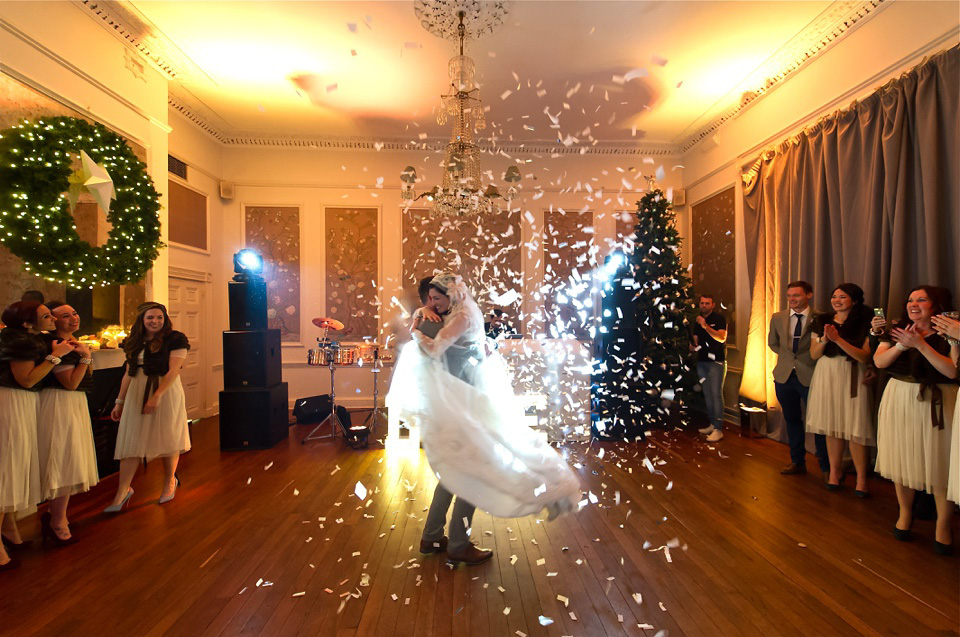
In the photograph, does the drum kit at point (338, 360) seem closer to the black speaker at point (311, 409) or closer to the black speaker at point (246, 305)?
the black speaker at point (311, 409)

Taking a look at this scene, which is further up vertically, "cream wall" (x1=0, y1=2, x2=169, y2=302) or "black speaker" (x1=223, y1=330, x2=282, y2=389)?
"cream wall" (x1=0, y1=2, x2=169, y2=302)

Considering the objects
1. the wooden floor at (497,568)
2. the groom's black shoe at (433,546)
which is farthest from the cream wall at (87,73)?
the groom's black shoe at (433,546)

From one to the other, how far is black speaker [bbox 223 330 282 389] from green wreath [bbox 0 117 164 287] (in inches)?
49.5

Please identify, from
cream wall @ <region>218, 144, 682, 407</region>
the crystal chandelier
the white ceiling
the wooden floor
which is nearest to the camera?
the wooden floor

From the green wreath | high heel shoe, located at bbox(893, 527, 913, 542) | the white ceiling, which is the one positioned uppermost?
the white ceiling

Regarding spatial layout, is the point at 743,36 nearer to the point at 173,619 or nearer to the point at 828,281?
the point at 828,281

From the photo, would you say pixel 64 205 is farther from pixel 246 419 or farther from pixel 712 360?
pixel 712 360

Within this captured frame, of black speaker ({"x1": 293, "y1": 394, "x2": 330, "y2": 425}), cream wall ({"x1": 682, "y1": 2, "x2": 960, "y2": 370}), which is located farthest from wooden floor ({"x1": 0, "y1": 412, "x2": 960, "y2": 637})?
cream wall ({"x1": 682, "y1": 2, "x2": 960, "y2": 370})

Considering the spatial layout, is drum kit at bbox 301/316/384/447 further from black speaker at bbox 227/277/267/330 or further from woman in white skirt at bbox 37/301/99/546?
woman in white skirt at bbox 37/301/99/546

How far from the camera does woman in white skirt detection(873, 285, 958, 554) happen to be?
118 inches

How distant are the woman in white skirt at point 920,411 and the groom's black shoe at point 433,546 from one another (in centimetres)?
274

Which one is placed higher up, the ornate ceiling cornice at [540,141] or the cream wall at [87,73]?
the ornate ceiling cornice at [540,141]

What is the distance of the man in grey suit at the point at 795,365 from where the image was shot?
4422 millimetres

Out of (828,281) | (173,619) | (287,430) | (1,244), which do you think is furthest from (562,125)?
(173,619)
